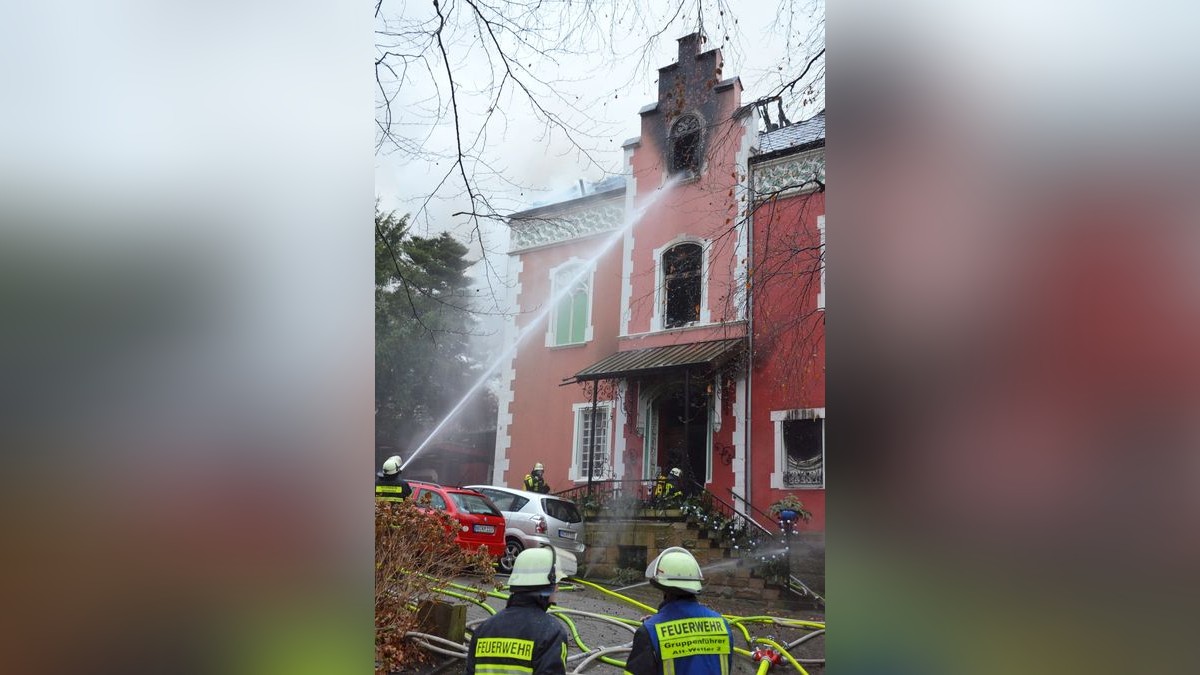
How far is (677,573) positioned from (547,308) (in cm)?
212

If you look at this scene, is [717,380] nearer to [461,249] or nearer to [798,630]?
[798,630]

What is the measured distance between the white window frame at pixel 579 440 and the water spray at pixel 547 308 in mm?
622

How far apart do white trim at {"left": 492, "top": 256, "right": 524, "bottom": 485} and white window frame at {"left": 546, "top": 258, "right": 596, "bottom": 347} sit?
0.26 metres

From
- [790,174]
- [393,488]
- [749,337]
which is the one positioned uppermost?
[790,174]

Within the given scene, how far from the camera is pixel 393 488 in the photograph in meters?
5.09

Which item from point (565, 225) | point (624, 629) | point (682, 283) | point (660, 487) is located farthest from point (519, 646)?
point (565, 225)

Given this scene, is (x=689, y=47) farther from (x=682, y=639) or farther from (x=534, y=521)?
(x=682, y=639)

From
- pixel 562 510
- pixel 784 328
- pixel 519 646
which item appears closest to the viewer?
pixel 519 646

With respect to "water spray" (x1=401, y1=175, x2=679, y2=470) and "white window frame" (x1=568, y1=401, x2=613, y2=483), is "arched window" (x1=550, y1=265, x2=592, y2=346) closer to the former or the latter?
"water spray" (x1=401, y1=175, x2=679, y2=470)

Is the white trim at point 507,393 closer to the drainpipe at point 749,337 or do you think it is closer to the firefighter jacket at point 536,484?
the firefighter jacket at point 536,484
